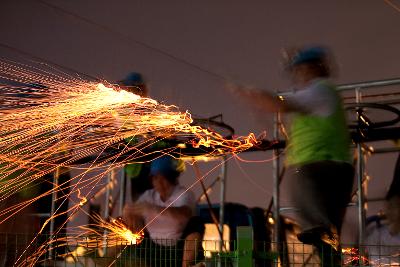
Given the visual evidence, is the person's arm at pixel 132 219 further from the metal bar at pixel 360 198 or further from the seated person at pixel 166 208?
the metal bar at pixel 360 198

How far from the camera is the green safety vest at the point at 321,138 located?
142 inches

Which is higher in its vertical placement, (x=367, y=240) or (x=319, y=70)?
(x=319, y=70)

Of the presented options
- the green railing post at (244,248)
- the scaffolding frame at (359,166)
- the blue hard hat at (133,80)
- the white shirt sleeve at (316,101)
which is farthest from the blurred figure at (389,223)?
the blue hard hat at (133,80)

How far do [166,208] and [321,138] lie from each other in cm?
192

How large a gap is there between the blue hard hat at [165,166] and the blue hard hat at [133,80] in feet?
2.45

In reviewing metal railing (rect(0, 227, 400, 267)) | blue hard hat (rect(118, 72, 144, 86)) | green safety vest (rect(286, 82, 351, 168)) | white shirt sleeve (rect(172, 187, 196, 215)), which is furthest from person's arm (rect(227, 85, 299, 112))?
blue hard hat (rect(118, 72, 144, 86))

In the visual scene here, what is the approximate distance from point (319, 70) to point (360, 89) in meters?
1.24

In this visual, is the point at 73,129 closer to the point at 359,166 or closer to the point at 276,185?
the point at 276,185

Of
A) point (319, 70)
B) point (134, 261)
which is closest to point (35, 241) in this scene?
point (134, 261)

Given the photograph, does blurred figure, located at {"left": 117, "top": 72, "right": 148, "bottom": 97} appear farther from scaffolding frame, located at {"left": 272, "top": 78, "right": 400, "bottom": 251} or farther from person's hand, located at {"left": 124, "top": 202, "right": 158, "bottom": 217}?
scaffolding frame, located at {"left": 272, "top": 78, "right": 400, "bottom": 251}

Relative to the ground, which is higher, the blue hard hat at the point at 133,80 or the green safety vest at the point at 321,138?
the blue hard hat at the point at 133,80

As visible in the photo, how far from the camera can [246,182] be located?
232 inches

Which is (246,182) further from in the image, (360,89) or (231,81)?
(231,81)

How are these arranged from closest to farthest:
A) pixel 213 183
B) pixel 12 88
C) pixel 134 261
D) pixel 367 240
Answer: pixel 134 261
pixel 367 240
pixel 12 88
pixel 213 183
